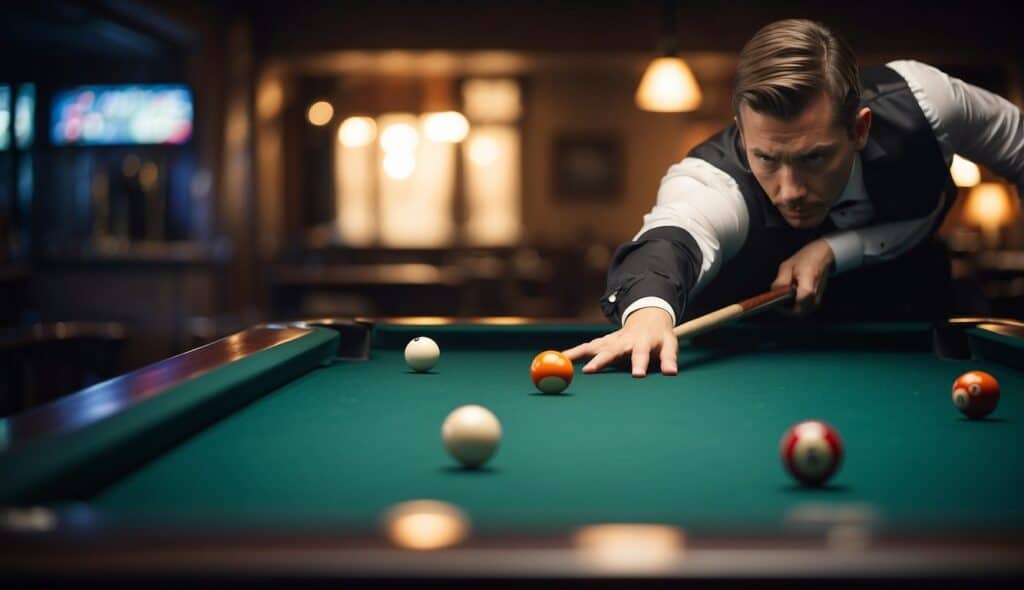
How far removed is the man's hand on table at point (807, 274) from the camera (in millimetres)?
2457

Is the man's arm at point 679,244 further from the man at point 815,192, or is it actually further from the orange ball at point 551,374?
the orange ball at point 551,374

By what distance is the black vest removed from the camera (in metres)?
2.56

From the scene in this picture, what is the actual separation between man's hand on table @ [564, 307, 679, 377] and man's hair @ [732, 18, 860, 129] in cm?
61

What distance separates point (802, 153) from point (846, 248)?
46 cm

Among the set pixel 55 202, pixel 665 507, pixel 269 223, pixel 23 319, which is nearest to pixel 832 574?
pixel 665 507

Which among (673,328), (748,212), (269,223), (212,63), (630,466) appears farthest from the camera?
Answer: (269,223)

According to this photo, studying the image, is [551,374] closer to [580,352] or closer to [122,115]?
[580,352]

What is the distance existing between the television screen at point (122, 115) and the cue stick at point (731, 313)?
7.56 meters

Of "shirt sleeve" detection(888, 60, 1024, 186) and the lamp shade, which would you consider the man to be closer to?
"shirt sleeve" detection(888, 60, 1024, 186)

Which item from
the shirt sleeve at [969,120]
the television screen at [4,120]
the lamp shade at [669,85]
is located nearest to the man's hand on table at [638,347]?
the shirt sleeve at [969,120]

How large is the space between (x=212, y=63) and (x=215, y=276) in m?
1.69

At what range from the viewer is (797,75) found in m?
2.25

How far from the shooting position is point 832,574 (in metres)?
0.63

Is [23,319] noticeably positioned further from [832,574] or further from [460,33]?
[832,574]
